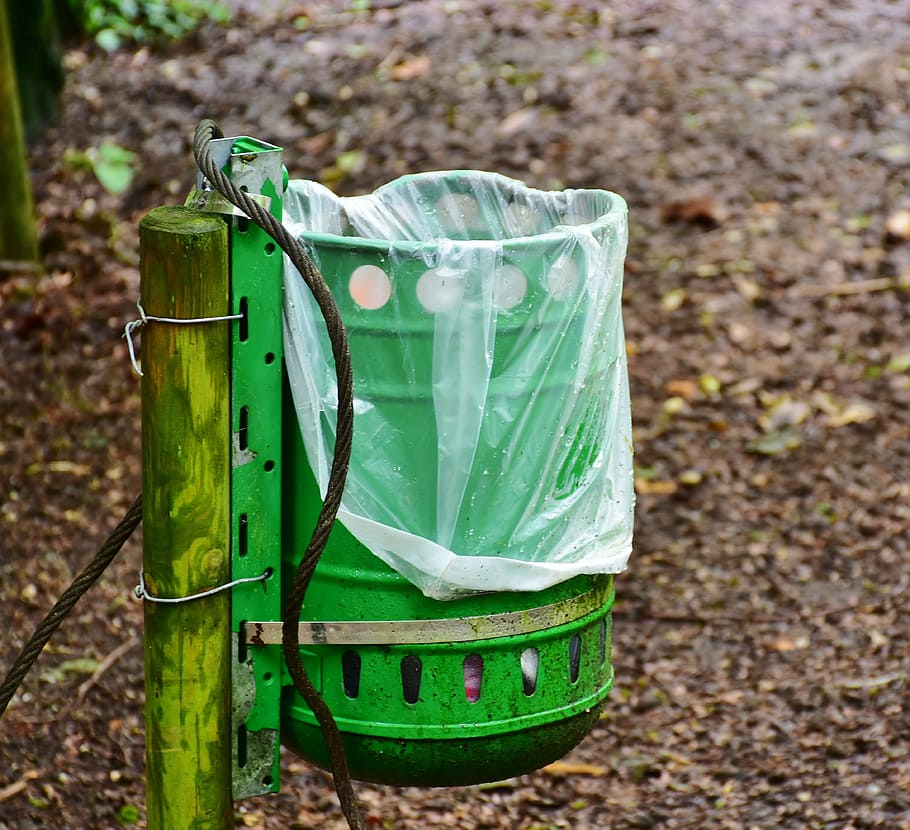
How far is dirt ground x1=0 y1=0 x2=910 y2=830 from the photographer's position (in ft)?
10.7

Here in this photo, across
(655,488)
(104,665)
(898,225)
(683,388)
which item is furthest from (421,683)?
(898,225)

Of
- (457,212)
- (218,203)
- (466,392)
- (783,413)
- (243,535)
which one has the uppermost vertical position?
(218,203)

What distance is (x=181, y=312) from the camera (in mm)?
1935

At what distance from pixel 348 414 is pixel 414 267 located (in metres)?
0.25

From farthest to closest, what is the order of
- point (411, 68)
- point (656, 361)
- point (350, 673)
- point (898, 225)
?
point (411, 68) → point (898, 225) → point (656, 361) → point (350, 673)

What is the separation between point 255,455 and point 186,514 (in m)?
0.14

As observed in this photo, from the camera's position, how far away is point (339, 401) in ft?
6.26

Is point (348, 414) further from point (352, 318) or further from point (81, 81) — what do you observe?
point (81, 81)

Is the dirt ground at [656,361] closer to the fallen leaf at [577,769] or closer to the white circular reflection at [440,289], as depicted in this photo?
the fallen leaf at [577,769]

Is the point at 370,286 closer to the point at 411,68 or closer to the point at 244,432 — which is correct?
the point at 244,432

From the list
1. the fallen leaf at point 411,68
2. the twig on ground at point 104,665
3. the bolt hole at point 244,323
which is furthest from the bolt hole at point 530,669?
the fallen leaf at point 411,68

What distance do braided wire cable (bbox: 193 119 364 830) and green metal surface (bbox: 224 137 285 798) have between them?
2.3 inches

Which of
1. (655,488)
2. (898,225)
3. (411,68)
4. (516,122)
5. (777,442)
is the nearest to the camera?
(655,488)

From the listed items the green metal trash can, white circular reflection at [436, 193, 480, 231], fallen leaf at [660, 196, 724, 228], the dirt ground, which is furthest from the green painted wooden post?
fallen leaf at [660, 196, 724, 228]
